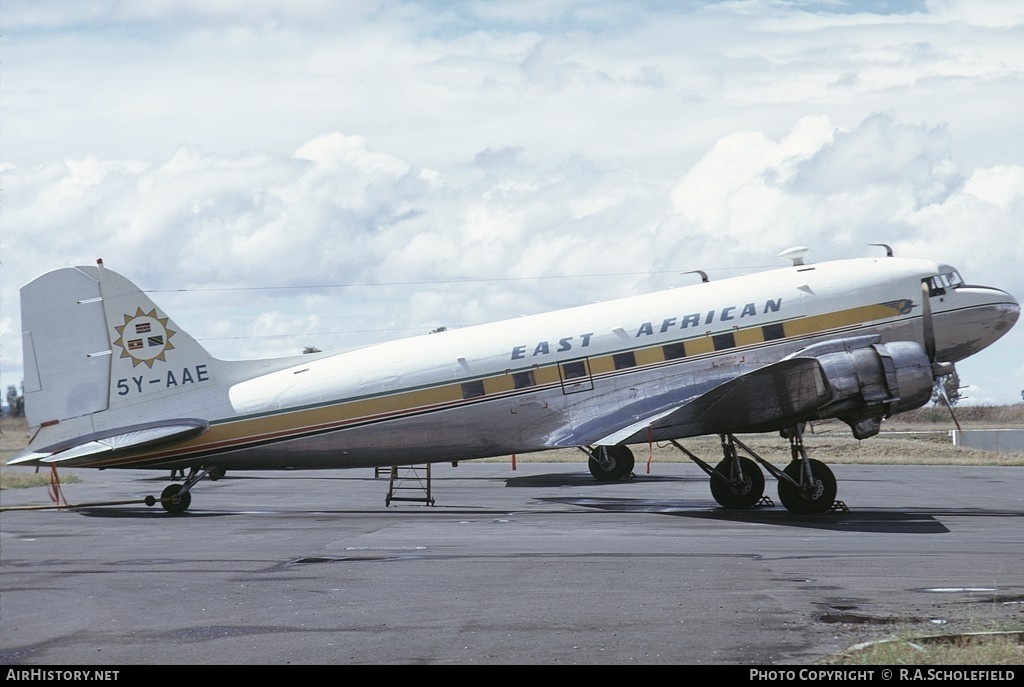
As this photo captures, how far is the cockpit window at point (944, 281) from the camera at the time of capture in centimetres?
2230

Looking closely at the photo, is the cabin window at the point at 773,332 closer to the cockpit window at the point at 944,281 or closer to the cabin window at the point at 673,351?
the cabin window at the point at 673,351

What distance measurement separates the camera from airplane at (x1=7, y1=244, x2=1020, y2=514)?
22.0 meters

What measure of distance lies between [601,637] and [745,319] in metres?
13.1

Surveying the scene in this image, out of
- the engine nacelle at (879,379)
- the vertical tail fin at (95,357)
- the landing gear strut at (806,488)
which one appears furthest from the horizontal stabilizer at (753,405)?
the vertical tail fin at (95,357)

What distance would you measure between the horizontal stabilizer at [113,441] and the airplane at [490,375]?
0.04 m

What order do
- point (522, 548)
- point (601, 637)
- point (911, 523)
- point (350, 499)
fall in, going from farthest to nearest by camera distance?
point (350, 499) → point (911, 523) → point (522, 548) → point (601, 637)

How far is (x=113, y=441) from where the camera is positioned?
2283cm

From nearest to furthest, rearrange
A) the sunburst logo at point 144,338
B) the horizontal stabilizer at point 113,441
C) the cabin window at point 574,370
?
1. the horizontal stabilizer at point 113,441
2. the cabin window at point 574,370
3. the sunburst logo at point 144,338

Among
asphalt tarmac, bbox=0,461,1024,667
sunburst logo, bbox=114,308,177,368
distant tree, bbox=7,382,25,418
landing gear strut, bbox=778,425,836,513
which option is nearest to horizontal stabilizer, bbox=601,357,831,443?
landing gear strut, bbox=778,425,836,513

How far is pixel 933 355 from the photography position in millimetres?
21719

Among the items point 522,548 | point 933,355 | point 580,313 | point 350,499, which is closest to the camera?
point 522,548

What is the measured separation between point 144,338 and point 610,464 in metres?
Answer: 14.8

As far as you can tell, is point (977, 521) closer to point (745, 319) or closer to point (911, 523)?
point (911, 523)

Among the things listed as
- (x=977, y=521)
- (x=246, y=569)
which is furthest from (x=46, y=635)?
(x=977, y=521)
